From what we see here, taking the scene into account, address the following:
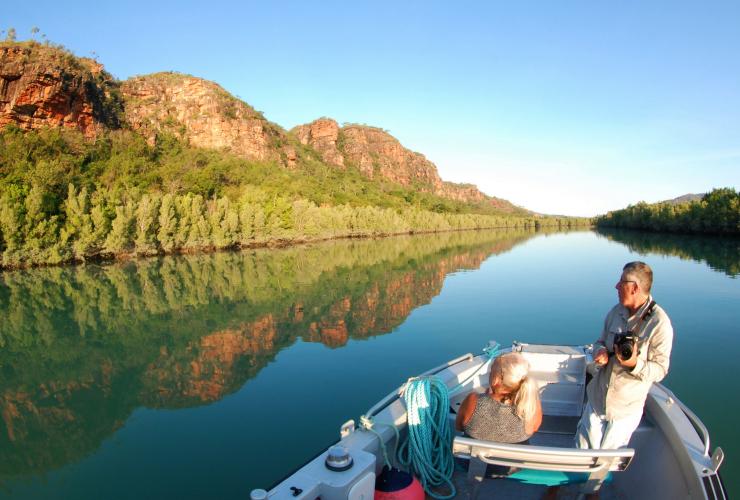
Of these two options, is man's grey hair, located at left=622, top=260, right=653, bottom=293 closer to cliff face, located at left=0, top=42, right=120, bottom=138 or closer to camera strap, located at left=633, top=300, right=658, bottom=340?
camera strap, located at left=633, top=300, right=658, bottom=340

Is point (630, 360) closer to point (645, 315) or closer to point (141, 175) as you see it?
point (645, 315)

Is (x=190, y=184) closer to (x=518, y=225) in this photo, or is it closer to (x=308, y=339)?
(x=308, y=339)

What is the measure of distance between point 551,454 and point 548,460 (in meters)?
0.07

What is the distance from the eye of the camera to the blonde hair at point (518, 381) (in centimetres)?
285

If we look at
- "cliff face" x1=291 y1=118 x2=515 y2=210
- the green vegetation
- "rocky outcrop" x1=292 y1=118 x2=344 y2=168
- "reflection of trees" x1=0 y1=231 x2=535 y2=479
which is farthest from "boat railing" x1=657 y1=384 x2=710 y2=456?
"rocky outcrop" x1=292 y1=118 x2=344 y2=168

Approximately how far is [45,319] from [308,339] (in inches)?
346

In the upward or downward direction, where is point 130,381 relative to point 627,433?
downward

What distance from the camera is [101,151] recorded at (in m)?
56.1

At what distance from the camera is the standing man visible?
2729 millimetres

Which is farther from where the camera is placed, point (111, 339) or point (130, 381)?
point (111, 339)

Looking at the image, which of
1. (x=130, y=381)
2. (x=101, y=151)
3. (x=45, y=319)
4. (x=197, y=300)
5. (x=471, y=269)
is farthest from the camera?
(x=101, y=151)

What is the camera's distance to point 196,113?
90500mm

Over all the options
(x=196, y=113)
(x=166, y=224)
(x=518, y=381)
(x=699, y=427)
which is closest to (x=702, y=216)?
(x=166, y=224)

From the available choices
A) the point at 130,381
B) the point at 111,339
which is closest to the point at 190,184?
the point at 111,339
